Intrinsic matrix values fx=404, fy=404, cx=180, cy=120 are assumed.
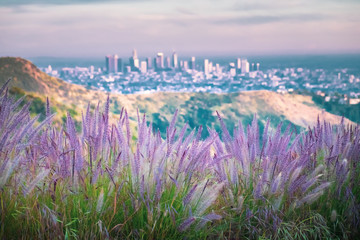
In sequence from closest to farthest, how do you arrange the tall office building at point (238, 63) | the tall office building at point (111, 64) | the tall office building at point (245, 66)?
the tall office building at point (111, 64) < the tall office building at point (245, 66) < the tall office building at point (238, 63)

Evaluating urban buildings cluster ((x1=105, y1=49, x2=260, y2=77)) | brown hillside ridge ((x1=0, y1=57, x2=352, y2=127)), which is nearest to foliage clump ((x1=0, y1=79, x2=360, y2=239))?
brown hillside ridge ((x1=0, y1=57, x2=352, y2=127))

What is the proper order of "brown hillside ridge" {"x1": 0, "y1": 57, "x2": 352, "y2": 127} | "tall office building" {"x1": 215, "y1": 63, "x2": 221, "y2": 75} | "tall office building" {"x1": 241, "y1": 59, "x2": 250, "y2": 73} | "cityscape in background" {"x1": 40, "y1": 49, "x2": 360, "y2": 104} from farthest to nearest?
1. "tall office building" {"x1": 241, "y1": 59, "x2": 250, "y2": 73}
2. "tall office building" {"x1": 215, "y1": 63, "x2": 221, "y2": 75}
3. "cityscape in background" {"x1": 40, "y1": 49, "x2": 360, "y2": 104}
4. "brown hillside ridge" {"x1": 0, "y1": 57, "x2": 352, "y2": 127}

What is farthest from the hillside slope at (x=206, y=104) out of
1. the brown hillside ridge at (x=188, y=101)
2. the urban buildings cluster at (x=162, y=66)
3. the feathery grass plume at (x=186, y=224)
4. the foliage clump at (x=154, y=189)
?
the feathery grass plume at (x=186, y=224)

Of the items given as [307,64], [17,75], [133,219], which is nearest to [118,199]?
[133,219]

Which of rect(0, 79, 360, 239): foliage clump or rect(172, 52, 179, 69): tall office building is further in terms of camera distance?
rect(172, 52, 179, 69): tall office building

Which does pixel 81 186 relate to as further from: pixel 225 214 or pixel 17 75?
pixel 17 75

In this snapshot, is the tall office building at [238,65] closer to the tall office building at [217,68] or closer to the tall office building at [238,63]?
the tall office building at [238,63]

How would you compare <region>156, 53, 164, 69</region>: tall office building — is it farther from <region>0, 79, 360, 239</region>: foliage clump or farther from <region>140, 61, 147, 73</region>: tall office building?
<region>0, 79, 360, 239</region>: foliage clump

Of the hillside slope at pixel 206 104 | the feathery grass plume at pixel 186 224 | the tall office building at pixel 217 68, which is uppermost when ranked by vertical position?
the feathery grass plume at pixel 186 224

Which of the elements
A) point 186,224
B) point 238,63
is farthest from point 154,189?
point 238,63
